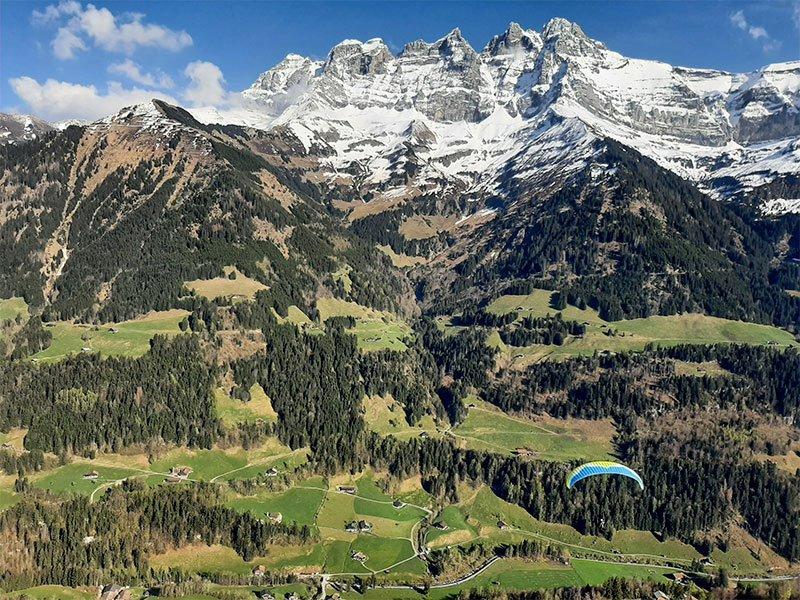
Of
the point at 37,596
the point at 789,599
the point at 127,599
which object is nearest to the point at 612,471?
the point at 789,599

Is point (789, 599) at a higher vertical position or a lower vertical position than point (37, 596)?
higher

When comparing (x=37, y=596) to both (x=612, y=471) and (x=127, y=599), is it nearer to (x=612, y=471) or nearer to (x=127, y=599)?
(x=127, y=599)

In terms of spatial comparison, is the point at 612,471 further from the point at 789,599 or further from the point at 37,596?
the point at 37,596

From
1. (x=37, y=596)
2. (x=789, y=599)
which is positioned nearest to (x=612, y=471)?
(x=789, y=599)

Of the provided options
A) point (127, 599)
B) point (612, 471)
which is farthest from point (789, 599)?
point (127, 599)

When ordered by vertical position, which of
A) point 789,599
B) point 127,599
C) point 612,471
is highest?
point 612,471

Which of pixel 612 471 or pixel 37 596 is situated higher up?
pixel 612 471

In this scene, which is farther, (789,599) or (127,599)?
(127,599)

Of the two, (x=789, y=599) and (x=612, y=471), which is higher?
(x=612, y=471)
